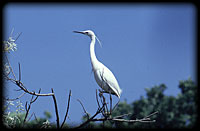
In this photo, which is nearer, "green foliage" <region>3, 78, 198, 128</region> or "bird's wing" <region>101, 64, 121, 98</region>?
"bird's wing" <region>101, 64, 121, 98</region>

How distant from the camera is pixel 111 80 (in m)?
3.44

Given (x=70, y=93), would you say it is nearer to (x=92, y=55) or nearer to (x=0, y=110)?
(x=0, y=110)

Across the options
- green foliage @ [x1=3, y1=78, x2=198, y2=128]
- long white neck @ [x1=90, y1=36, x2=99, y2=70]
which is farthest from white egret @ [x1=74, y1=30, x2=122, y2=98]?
green foliage @ [x1=3, y1=78, x2=198, y2=128]

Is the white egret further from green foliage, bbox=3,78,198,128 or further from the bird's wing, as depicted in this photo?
green foliage, bbox=3,78,198,128

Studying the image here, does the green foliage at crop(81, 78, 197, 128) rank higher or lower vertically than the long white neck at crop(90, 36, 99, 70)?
lower

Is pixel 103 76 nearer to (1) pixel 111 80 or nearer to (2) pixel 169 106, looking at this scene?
(1) pixel 111 80

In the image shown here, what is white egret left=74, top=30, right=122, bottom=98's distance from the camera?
10.9 ft

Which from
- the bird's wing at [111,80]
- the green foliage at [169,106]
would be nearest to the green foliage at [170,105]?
the green foliage at [169,106]

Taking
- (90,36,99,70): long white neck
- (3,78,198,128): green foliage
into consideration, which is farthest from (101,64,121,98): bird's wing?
(3,78,198,128): green foliage

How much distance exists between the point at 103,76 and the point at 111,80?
12 centimetres

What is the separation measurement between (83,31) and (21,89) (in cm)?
155

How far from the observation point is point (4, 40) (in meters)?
2.54

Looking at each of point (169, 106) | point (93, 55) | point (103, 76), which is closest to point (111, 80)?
point (103, 76)

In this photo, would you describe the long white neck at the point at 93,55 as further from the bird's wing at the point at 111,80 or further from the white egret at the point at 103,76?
the bird's wing at the point at 111,80
